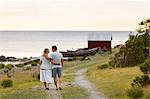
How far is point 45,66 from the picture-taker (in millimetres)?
22875

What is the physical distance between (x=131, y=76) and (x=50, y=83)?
5796mm

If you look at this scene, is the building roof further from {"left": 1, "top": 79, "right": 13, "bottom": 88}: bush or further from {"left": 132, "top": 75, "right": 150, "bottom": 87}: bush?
{"left": 132, "top": 75, "right": 150, "bottom": 87}: bush

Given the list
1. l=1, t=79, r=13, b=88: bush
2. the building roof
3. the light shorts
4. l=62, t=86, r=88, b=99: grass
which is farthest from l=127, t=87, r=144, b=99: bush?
the building roof

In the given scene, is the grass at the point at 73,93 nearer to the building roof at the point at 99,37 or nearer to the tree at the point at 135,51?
the tree at the point at 135,51

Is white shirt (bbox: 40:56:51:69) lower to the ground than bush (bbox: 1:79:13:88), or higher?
higher

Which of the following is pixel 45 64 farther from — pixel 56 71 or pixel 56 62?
pixel 56 62

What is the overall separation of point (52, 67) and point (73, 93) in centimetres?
151

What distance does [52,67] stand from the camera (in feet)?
73.3

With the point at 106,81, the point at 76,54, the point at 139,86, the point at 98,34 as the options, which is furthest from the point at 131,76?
the point at 98,34

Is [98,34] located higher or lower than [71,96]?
higher

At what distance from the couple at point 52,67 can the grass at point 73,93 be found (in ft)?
1.95

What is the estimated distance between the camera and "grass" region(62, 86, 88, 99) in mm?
21109

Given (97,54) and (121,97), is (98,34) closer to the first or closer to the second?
(97,54)

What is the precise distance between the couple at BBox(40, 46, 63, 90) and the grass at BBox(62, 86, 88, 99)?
0.59 m
